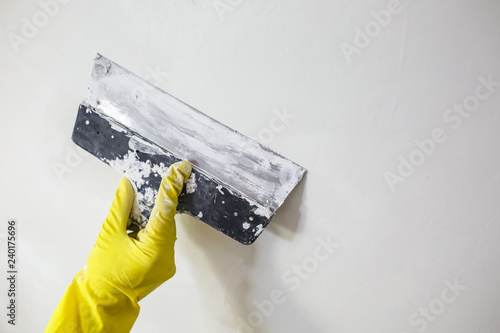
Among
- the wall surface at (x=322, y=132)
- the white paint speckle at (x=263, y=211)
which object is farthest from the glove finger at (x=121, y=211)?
the white paint speckle at (x=263, y=211)

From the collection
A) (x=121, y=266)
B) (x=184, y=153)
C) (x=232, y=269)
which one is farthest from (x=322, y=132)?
(x=121, y=266)

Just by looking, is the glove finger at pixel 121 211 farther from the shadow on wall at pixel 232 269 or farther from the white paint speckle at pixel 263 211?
the white paint speckle at pixel 263 211

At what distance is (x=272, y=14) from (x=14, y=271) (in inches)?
62.8

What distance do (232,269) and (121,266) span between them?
39cm

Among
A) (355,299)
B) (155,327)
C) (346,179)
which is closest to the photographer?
(346,179)

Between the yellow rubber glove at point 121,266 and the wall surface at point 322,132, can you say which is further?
the yellow rubber glove at point 121,266

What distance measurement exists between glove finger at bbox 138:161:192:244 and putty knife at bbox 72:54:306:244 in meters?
0.04

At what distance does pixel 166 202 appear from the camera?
3.43 ft

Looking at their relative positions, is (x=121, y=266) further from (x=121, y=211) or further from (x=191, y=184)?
(x=191, y=184)

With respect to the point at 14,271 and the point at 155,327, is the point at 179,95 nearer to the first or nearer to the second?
the point at 155,327

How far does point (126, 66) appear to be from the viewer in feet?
3.62

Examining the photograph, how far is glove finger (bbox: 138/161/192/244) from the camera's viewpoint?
Answer: 1.04 m

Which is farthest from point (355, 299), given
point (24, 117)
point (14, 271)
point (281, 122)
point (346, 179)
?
point (14, 271)

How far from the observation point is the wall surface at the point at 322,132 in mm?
918
